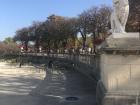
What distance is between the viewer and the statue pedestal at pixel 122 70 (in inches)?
480

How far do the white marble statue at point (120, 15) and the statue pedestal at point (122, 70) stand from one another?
1.77ft

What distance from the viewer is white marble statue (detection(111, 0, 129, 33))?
1289 cm

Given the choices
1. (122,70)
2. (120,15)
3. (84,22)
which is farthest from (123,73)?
(84,22)

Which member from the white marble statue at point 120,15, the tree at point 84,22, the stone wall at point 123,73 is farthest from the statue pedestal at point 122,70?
the tree at point 84,22

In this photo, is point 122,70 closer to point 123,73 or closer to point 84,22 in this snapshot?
point 123,73

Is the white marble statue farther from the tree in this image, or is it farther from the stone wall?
the tree

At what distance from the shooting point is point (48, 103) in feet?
50.0

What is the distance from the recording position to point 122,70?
1240 cm

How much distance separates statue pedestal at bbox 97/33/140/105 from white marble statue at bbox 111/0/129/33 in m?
0.54

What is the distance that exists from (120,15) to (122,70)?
6.23 ft

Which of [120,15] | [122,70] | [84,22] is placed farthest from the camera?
[84,22]

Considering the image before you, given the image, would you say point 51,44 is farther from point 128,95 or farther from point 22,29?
point 128,95

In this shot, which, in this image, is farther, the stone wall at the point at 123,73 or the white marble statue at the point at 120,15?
the white marble statue at the point at 120,15

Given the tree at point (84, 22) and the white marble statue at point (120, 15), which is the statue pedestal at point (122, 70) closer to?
the white marble statue at point (120, 15)
